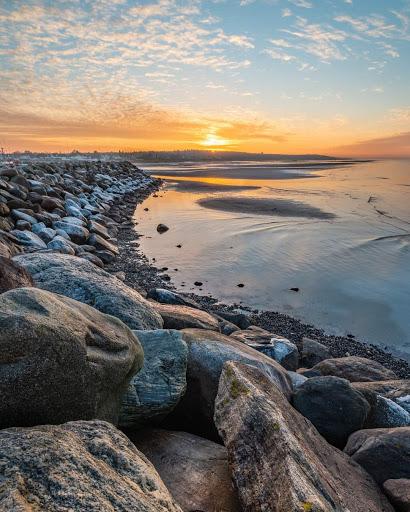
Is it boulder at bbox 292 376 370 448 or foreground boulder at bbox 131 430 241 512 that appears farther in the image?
boulder at bbox 292 376 370 448

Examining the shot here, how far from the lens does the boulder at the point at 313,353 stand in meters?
8.11

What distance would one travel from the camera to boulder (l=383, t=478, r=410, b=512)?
358 centimetres

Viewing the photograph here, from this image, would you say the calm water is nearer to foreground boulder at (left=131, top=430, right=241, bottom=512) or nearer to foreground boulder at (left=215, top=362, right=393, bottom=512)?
foreground boulder at (left=215, top=362, right=393, bottom=512)

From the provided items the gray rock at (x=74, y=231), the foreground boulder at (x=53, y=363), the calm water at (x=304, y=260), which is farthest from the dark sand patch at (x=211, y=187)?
the foreground boulder at (x=53, y=363)

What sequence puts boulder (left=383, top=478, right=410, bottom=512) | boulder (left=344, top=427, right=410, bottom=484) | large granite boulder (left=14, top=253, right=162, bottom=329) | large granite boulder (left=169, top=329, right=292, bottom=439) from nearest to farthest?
boulder (left=383, top=478, right=410, bottom=512)
boulder (left=344, top=427, right=410, bottom=484)
large granite boulder (left=169, top=329, right=292, bottom=439)
large granite boulder (left=14, top=253, right=162, bottom=329)

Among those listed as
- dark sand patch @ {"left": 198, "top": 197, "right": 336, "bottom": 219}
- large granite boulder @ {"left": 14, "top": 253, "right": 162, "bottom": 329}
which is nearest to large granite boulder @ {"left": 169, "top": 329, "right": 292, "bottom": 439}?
large granite boulder @ {"left": 14, "top": 253, "right": 162, "bottom": 329}

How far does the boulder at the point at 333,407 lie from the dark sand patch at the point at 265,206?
20928mm

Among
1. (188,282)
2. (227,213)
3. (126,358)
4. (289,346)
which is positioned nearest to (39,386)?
(126,358)

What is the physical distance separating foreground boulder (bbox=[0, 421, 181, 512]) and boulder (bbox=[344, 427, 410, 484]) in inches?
103

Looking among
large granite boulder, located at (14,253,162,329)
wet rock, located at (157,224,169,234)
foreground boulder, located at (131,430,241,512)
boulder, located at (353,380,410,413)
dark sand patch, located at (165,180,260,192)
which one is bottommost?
boulder, located at (353,380,410,413)

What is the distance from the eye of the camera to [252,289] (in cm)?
1220

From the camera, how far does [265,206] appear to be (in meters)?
29.3

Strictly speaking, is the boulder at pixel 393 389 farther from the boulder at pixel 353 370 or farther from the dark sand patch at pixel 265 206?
the dark sand patch at pixel 265 206

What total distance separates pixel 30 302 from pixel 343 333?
326 inches
